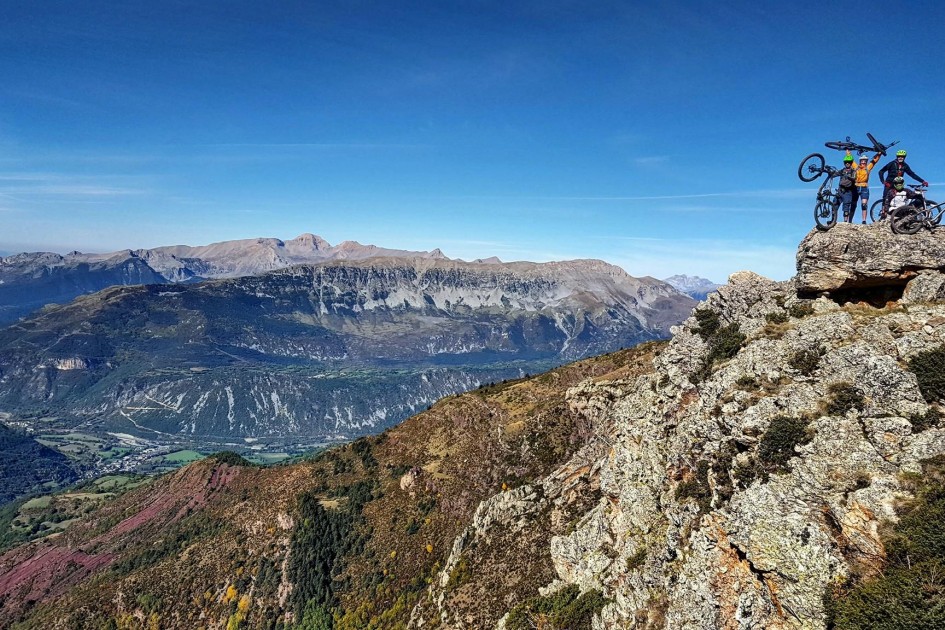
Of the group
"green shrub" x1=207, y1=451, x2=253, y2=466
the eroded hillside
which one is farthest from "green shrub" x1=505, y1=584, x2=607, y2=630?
"green shrub" x1=207, y1=451, x2=253, y2=466

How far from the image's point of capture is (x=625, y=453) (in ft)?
215

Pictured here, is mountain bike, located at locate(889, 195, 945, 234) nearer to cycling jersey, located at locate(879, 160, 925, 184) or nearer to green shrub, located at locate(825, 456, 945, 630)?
cycling jersey, located at locate(879, 160, 925, 184)

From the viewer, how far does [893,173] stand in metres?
52.7

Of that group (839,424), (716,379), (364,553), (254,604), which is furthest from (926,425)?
(254,604)

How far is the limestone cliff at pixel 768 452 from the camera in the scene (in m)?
37.4

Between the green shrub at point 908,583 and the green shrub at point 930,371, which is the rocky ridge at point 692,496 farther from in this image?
the green shrub at point 908,583

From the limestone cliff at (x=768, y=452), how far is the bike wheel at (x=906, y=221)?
5.59ft

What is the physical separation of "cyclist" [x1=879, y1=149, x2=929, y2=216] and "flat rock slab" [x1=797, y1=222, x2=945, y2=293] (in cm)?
336

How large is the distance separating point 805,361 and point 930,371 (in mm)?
9313

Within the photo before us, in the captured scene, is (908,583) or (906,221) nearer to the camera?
(908,583)

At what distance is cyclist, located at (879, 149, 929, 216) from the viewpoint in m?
51.2

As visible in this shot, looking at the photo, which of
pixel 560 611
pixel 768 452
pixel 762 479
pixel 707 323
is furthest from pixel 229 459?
pixel 768 452

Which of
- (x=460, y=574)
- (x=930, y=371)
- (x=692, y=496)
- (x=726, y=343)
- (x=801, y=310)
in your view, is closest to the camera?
(x=930, y=371)

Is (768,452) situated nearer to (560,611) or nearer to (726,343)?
(726,343)
